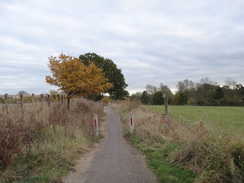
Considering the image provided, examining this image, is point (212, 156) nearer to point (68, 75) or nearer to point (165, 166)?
point (165, 166)

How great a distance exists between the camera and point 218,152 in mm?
4906

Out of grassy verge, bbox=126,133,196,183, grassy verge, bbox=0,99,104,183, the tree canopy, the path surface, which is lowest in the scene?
the path surface

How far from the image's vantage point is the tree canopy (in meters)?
41.8

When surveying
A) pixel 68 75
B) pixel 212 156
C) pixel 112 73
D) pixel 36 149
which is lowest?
pixel 36 149

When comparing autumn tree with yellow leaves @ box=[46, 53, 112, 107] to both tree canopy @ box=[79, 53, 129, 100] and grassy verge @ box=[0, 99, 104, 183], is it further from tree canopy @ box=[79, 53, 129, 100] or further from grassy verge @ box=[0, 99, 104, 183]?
tree canopy @ box=[79, 53, 129, 100]

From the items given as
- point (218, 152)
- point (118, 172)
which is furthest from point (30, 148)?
point (218, 152)

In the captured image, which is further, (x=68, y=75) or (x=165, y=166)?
(x=68, y=75)

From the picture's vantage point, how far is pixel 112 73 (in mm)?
42812

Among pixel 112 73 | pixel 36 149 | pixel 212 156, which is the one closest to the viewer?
pixel 212 156

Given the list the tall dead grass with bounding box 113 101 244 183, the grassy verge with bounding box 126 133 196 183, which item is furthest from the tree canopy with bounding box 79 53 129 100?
the tall dead grass with bounding box 113 101 244 183

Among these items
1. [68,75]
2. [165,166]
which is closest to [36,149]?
[165,166]

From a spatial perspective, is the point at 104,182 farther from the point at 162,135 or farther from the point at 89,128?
the point at 89,128

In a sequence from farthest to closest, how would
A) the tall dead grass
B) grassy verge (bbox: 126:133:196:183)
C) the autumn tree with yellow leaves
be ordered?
the autumn tree with yellow leaves < grassy verge (bbox: 126:133:196:183) < the tall dead grass

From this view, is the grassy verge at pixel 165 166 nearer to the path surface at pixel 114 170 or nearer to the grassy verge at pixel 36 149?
the path surface at pixel 114 170
